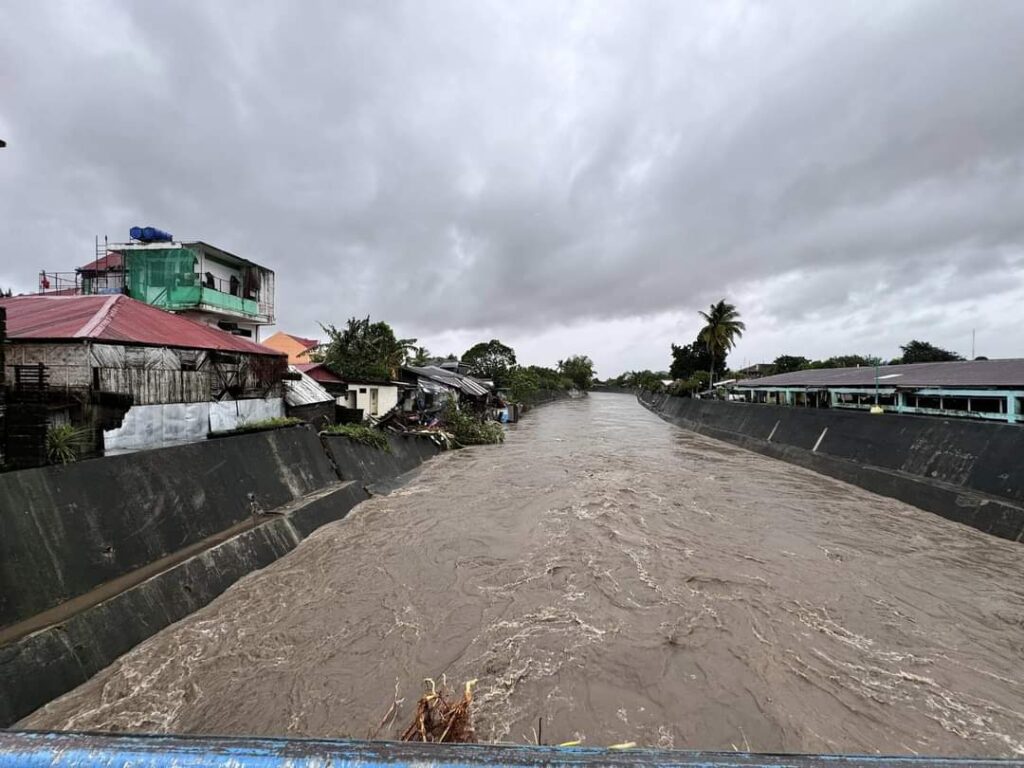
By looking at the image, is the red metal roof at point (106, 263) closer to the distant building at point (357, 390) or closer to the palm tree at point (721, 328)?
the distant building at point (357, 390)

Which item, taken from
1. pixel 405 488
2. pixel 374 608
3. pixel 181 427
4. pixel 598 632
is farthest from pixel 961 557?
pixel 181 427

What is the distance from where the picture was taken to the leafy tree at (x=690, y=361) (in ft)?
198

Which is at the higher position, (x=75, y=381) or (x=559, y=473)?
(x=75, y=381)

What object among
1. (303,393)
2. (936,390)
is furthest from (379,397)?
(936,390)

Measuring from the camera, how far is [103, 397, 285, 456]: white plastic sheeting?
8336 mm

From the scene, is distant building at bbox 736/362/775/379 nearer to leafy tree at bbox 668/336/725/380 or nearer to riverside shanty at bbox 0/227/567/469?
leafy tree at bbox 668/336/725/380

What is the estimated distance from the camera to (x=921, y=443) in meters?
12.8

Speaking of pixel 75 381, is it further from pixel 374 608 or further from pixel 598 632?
pixel 598 632

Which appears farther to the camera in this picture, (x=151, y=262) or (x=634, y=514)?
(x=151, y=262)

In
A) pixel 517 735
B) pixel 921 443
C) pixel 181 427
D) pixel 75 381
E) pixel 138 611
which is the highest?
pixel 75 381

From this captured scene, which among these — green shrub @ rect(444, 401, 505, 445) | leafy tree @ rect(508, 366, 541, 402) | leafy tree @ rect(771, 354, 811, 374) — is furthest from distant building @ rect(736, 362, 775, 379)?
green shrub @ rect(444, 401, 505, 445)

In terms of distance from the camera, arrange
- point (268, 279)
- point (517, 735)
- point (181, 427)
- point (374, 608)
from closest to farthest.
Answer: point (517, 735), point (374, 608), point (181, 427), point (268, 279)

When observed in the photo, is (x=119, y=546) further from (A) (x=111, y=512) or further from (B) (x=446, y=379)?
(B) (x=446, y=379)

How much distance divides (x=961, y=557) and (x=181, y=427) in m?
15.5
